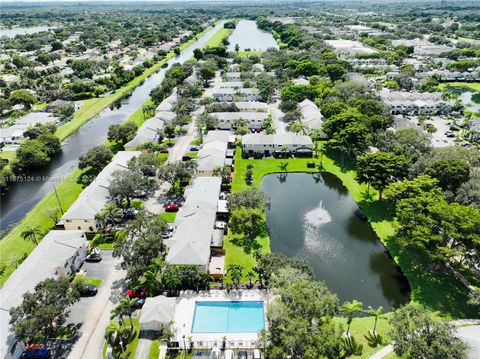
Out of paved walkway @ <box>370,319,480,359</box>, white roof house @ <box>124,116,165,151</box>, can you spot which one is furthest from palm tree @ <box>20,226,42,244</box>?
paved walkway @ <box>370,319,480,359</box>

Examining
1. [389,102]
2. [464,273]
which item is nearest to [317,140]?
[389,102]

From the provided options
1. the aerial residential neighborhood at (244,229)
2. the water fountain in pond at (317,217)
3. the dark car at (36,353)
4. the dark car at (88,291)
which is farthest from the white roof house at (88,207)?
the water fountain in pond at (317,217)

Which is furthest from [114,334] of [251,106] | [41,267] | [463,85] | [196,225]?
[463,85]

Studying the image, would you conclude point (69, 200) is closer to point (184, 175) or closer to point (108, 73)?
point (184, 175)

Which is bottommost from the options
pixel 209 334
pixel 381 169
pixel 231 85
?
pixel 209 334

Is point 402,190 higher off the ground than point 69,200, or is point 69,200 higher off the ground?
point 402,190

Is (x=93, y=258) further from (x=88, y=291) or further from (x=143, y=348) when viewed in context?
(x=143, y=348)
